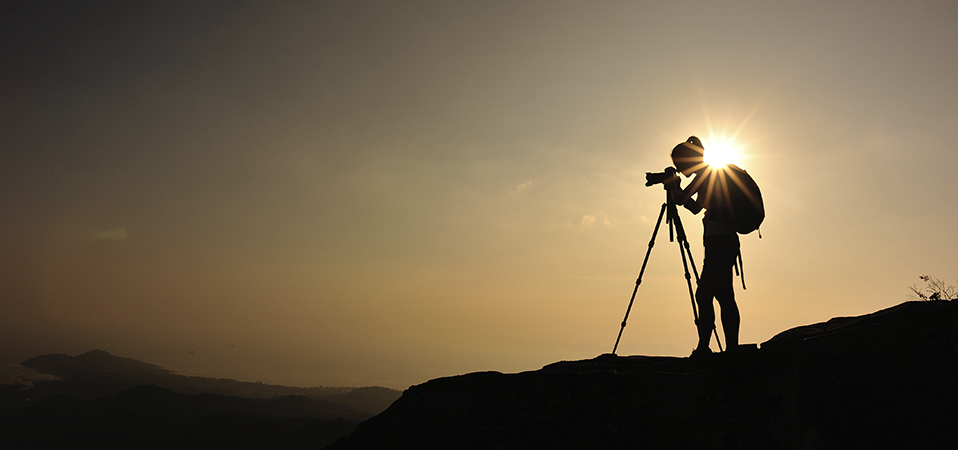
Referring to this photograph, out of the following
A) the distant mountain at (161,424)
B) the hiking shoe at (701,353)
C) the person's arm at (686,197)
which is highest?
the person's arm at (686,197)

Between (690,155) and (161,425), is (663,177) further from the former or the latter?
(161,425)

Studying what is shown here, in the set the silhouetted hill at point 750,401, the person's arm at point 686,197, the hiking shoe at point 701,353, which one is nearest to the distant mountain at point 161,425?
the silhouetted hill at point 750,401

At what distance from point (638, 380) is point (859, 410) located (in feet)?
5.83

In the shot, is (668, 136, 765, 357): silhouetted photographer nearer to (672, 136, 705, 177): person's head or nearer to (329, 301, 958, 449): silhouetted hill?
(672, 136, 705, 177): person's head

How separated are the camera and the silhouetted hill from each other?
2704 millimetres

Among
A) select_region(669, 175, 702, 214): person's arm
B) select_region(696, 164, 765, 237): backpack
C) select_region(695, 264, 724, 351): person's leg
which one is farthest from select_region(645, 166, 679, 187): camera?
select_region(695, 264, 724, 351): person's leg

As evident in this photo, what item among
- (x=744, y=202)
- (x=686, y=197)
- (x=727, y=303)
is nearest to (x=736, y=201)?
(x=744, y=202)

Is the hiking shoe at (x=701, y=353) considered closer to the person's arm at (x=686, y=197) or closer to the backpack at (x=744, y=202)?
the backpack at (x=744, y=202)

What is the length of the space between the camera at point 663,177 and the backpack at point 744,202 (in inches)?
39.1

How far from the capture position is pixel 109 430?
126688 millimetres

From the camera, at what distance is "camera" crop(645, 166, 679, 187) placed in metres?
6.37

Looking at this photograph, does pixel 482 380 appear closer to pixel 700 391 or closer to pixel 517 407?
pixel 517 407

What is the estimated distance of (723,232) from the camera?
5410 mm

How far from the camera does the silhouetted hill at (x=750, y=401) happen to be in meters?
3.16
